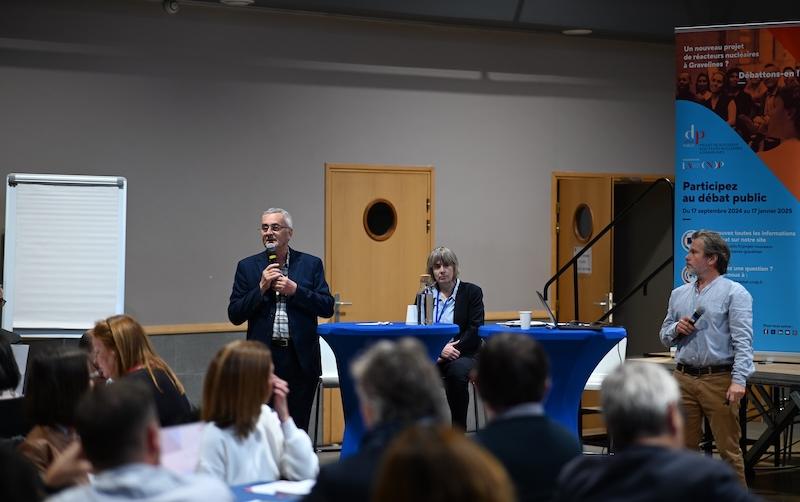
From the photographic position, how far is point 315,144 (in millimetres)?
9555

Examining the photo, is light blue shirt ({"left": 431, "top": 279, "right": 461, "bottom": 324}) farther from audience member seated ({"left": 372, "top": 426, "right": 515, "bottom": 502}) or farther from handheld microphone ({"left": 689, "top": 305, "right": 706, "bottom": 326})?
audience member seated ({"left": 372, "top": 426, "right": 515, "bottom": 502})

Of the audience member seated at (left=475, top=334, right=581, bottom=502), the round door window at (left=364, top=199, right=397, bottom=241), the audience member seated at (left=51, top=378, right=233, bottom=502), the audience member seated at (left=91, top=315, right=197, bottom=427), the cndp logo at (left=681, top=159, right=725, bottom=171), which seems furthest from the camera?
the round door window at (left=364, top=199, right=397, bottom=241)

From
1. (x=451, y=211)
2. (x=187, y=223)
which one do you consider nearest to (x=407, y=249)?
(x=451, y=211)

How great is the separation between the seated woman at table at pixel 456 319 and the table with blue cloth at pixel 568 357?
1098mm

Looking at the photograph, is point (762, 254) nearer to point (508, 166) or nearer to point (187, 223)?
point (508, 166)

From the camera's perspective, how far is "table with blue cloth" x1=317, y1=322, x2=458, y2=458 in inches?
257

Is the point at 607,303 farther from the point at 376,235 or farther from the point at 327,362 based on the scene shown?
the point at 327,362

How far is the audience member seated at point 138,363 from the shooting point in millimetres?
4719

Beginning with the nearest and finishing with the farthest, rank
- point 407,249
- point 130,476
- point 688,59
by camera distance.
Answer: point 130,476
point 688,59
point 407,249

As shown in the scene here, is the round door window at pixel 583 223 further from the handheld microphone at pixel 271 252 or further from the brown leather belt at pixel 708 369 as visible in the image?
the handheld microphone at pixel 271 252

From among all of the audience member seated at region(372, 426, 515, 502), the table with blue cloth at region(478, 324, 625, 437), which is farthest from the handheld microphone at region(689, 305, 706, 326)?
the audience member seated at region(372, 426, 515, 502)

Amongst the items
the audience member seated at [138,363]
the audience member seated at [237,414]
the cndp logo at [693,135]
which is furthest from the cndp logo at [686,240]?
the audience member seated at [237,414]

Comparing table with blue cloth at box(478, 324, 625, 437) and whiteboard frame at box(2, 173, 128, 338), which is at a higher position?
whiteboard frame at box(2, 173, 128, 338)

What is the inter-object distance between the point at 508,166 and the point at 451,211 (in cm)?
74
